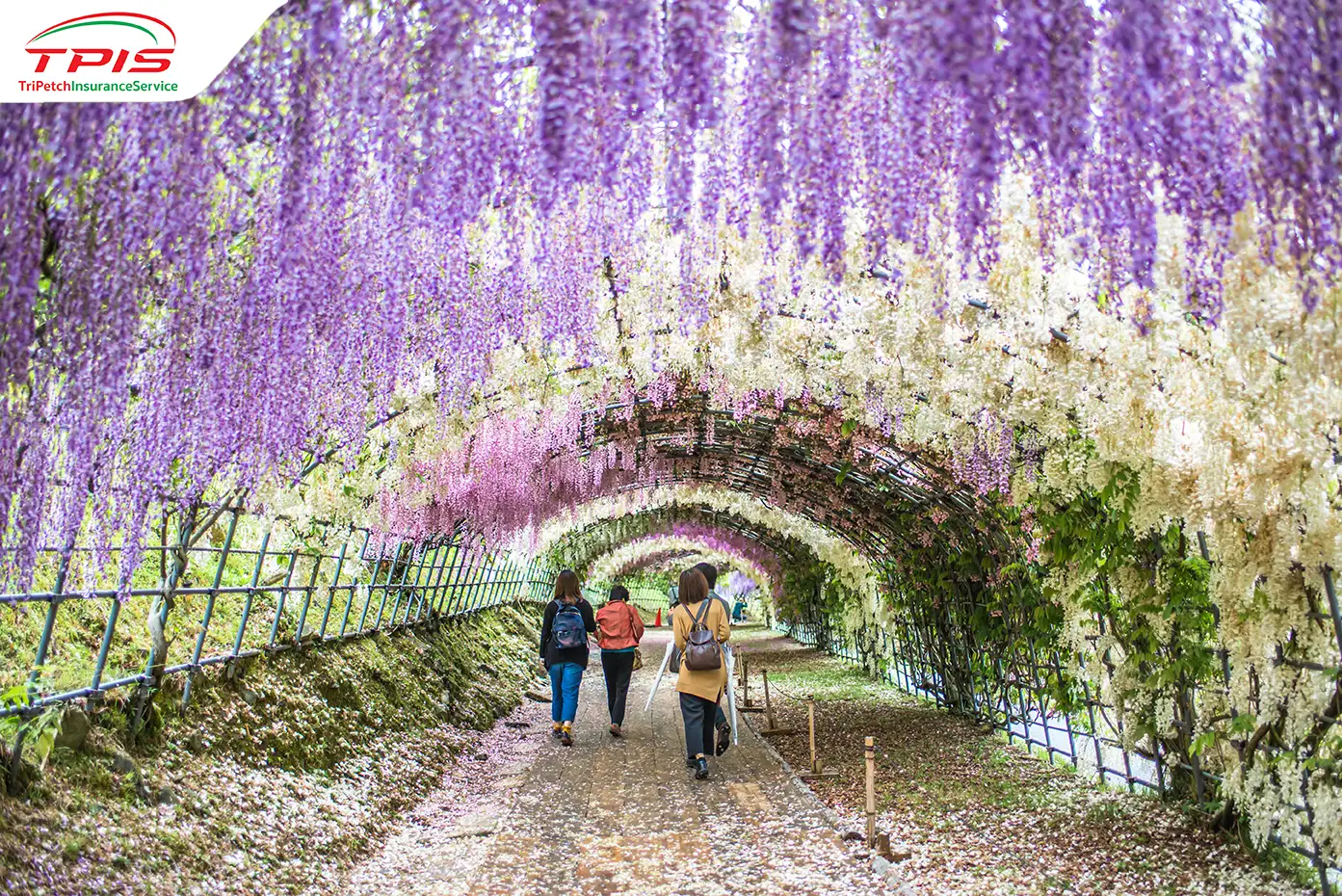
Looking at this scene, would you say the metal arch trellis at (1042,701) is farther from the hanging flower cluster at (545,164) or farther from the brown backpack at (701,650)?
the brown backpack at (701,650)

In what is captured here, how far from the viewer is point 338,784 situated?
561cm

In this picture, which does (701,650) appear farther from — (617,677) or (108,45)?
(108,45)

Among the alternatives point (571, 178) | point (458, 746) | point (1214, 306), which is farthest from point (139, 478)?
point (458, 746)

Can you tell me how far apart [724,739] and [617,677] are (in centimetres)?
147

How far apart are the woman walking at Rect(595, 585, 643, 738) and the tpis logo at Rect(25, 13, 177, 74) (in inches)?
237

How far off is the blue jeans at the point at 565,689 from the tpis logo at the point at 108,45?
6.29 meters

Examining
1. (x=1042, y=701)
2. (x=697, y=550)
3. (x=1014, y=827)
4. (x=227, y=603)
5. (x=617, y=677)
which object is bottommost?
(x=1014, y=827)

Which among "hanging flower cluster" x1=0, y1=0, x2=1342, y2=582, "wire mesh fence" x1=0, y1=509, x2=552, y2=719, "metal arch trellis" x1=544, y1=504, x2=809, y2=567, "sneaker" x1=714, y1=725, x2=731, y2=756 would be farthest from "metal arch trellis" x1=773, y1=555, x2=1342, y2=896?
"wire mesh fence" x1=0, y1=509, x2=552, y2=719

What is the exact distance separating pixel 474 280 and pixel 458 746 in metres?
5.02

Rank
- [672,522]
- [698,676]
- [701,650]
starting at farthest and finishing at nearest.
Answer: [672,522] → [698,676] → [701,650]

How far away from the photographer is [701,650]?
6273 millimetres

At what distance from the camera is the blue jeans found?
816 centimetres

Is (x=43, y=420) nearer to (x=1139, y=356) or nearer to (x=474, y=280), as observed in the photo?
(x=474, y=280)

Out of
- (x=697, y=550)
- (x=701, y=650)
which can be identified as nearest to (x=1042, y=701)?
(x=701, y=650)
